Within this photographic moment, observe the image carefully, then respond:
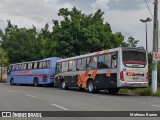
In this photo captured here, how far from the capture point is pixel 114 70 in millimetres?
25484

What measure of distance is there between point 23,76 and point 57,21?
7801mm

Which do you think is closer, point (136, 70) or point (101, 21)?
point (136, 70)

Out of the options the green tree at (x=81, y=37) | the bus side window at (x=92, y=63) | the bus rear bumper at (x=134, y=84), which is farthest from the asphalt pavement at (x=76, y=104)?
the green tree at (x=81, y=37)

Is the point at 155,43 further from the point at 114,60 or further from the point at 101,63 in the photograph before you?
the point at 101,63

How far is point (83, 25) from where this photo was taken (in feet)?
143

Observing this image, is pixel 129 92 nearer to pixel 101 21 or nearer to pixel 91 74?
pixel 91 74

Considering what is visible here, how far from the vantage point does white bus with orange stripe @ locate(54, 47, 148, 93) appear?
2502 cm

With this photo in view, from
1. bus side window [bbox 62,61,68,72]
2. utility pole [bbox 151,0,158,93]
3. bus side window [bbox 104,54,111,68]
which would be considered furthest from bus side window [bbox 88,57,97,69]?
bus side window [bbox 62,61,68,72]

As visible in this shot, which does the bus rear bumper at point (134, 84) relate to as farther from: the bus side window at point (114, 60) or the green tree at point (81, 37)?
the green tree at point (81, 37)

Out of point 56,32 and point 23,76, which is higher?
point 56,32

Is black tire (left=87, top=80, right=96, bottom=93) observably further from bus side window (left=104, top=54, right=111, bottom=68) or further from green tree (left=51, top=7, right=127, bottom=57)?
green tree (left=51, top=7, right=127, bottom=57)

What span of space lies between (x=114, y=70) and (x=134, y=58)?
1562 millimetres

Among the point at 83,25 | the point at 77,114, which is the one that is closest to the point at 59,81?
the point at 83,25

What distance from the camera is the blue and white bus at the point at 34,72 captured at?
130ft
